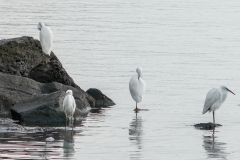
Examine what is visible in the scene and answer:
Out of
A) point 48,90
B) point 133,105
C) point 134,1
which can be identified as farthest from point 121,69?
point 134,1

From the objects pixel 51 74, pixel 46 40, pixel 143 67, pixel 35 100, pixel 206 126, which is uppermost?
pixel 46 40

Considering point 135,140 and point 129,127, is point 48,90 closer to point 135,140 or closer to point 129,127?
point 129,127

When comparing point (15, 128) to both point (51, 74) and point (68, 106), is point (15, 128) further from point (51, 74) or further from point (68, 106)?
point (51, 74)

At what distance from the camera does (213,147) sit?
54.4 feet

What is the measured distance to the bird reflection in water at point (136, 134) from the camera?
1566cm

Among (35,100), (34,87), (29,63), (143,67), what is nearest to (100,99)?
(29,63)

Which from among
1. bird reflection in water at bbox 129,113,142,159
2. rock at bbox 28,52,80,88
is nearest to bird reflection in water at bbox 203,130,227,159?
bird reflection in water at bbox 129,113,142,159

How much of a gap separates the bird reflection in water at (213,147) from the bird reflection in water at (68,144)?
2842 mm

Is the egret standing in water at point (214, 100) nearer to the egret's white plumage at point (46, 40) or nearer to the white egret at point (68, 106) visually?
the white egret at point (68, 106)

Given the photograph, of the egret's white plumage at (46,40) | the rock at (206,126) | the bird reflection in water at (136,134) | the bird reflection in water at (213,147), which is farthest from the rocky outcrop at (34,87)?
the bird reflection in water at (213,147)

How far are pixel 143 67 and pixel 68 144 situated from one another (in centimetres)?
1607

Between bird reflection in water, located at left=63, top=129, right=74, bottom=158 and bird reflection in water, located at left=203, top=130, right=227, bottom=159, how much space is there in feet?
9.32

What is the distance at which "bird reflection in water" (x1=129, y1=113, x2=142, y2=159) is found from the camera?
15.7 meters

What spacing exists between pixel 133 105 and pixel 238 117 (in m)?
3.66
